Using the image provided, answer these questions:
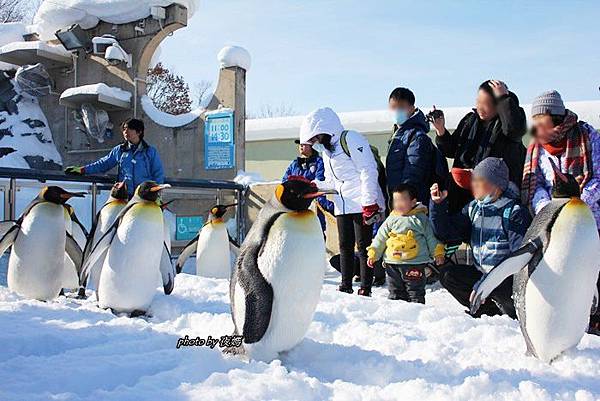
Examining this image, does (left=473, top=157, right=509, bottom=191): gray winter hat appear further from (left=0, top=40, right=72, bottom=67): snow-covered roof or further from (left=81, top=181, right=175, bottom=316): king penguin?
(left=0, top=40, right=72, bottom=67): snow-covered roof

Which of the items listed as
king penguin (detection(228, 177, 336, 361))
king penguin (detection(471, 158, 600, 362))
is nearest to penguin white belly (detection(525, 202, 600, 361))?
king penguin (detection(471, 158, 600, 362))

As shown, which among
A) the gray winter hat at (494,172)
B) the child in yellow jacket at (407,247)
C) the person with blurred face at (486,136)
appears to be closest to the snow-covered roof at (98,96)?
the child in yellow jacket at (407,247)

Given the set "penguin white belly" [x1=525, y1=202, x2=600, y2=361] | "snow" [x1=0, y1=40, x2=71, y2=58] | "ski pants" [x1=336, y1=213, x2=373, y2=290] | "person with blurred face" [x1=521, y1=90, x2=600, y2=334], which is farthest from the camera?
"snow" [x1=0, y1=40, x2=71, y2=58]

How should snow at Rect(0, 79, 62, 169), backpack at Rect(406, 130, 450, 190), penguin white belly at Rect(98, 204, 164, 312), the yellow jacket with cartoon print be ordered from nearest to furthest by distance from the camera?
penguin white belly at Rect(98, 204, 164, 312) → the yellow jacket with cartoon print → backpack at Rect(406, 130, 450, 190) → snow at Rect(0, 79, 62, 169)

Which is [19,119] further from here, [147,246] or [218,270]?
[147,246]

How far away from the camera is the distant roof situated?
368 inches

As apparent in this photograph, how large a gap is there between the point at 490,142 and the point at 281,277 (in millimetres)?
2054

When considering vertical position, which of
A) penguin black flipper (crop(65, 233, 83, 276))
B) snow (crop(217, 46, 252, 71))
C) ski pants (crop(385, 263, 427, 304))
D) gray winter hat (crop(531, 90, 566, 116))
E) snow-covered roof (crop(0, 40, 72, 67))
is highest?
snow-covered roof (crop(0, 40, 72, 67))

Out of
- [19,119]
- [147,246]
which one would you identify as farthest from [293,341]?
[19,119]

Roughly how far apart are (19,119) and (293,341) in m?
10.1

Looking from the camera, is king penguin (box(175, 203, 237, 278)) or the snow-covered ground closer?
the snow-covered ground

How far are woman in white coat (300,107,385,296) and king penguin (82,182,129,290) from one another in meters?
1.49

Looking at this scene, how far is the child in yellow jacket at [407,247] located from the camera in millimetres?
4199

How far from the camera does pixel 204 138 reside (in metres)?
9.84
